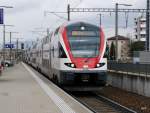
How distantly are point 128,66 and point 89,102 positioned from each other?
7.76 m

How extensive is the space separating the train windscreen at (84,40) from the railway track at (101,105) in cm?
218

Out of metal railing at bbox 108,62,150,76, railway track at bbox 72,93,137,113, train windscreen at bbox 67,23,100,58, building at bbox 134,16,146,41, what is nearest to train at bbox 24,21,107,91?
train windscreen at bbox 67,23,100,58

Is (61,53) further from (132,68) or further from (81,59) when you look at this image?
(132,68)

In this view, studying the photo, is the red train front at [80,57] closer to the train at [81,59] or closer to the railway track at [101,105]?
the train at [81,59]

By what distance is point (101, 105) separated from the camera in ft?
69.6

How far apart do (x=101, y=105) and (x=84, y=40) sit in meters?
4.55

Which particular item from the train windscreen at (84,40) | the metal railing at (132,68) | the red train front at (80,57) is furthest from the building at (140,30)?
the red train front at (80,57)

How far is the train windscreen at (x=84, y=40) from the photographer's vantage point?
24109 millimetres

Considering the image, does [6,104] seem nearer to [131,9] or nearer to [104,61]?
[104,61]

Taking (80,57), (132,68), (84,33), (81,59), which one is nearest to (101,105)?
(81,59)

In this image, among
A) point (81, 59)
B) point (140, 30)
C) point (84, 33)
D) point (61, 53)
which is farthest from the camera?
point (140, 30)

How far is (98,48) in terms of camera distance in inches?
959

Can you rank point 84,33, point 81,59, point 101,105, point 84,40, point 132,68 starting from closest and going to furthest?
point 101,105 < point 81,59 < point 84,40 < point 84,33 < point 132,68

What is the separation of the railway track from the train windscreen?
2.18 metres
